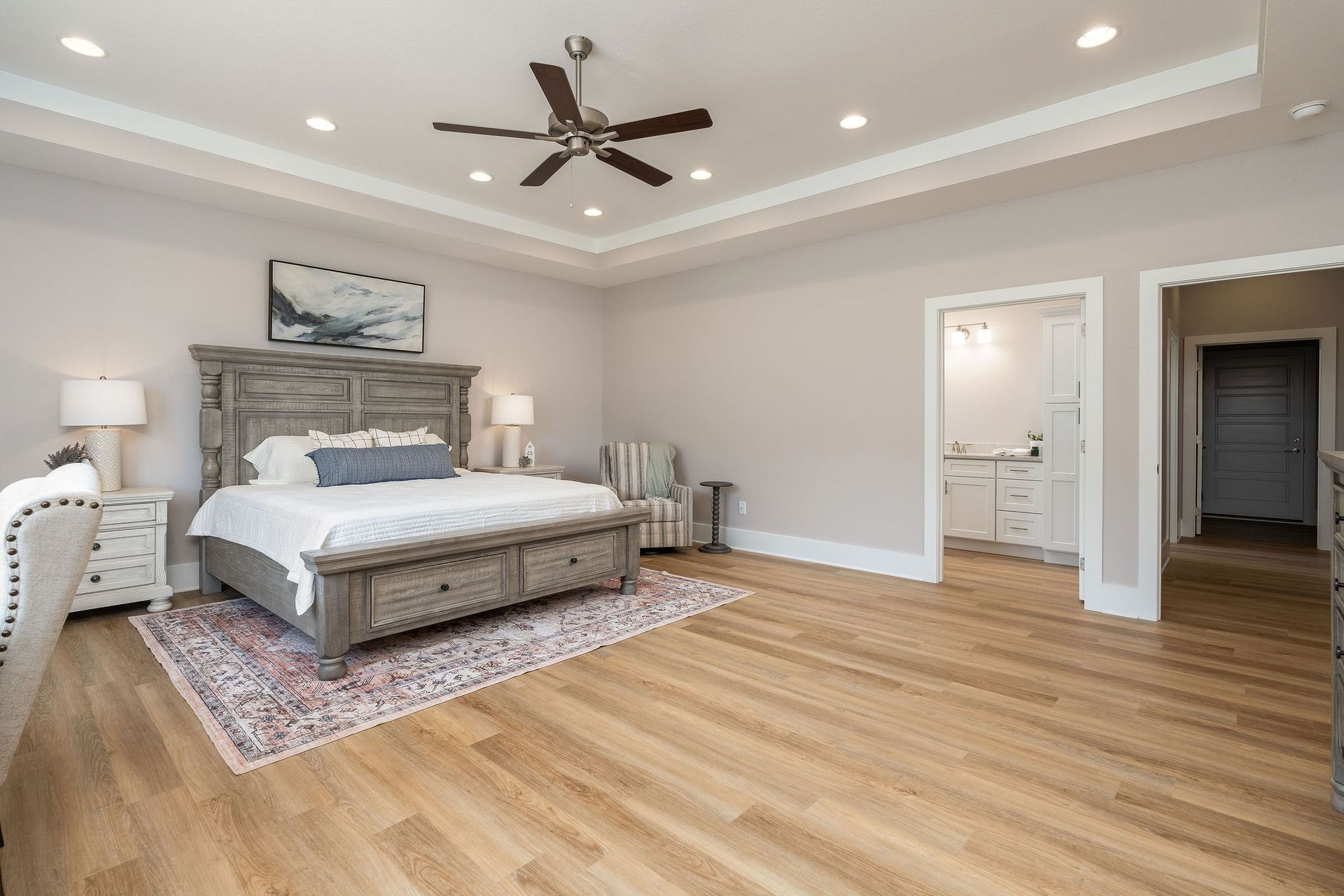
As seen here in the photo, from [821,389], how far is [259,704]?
407 centimetres

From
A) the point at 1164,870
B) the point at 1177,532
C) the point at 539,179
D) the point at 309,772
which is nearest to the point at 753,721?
the point at 1164,870

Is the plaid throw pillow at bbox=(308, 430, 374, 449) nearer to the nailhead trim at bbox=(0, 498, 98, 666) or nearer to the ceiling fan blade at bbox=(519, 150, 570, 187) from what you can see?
the ceiling fan blade at bbox=(519, 150, 570, 187)

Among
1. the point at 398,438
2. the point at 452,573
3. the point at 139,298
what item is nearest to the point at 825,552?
the point at 452,573

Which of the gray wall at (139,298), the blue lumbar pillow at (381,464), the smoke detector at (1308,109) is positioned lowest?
the blue lumbar pillow at (381,464)

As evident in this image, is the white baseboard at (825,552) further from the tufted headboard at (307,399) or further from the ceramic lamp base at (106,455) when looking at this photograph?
the ceramic lamp base at (106,455)

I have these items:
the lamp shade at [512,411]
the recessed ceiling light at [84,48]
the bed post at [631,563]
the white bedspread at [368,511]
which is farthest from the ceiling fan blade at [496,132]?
the lamp shade at [512,411]

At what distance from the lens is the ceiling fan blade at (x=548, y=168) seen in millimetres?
3119

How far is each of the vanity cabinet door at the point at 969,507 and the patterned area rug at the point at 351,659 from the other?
2543 millimetres

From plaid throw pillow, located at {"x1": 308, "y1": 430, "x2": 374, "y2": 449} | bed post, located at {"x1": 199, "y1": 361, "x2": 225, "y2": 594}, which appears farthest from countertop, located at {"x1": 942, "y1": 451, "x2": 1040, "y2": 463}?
bed post, located at {"x1": 199, "y1": 361, "x2": 225, "y2": 594}

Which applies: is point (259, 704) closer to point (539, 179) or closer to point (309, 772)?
point (309, 772)

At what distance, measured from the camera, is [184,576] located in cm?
427

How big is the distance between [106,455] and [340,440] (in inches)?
48.3

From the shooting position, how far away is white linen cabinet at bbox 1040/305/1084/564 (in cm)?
505

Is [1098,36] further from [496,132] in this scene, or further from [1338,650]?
[496,132]
